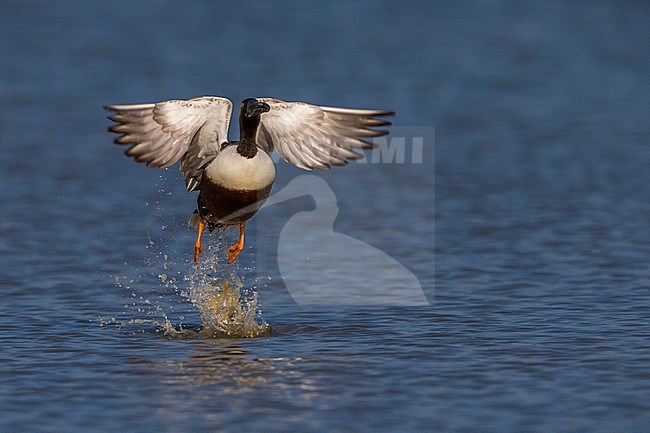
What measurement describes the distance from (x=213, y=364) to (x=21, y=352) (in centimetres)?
165

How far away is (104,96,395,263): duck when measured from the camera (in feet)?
37.4

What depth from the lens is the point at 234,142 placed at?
11859 mm

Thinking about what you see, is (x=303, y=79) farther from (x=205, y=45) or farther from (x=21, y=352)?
(x=21, y=352)

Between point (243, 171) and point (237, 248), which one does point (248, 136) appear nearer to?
point (243, 171)

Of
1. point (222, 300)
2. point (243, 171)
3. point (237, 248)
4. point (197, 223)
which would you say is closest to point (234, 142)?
point (243, 171)

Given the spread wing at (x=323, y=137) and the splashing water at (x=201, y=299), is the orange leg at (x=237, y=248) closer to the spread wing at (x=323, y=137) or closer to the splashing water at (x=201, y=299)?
the splashing water at (x=201, y=299)

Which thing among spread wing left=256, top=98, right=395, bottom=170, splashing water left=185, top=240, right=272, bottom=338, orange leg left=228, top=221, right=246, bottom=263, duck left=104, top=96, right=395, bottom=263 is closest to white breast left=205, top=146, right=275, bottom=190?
duck left=104, top=96, right=395, bottom=263

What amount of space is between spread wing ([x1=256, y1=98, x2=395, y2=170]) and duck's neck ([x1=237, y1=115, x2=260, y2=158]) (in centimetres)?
68

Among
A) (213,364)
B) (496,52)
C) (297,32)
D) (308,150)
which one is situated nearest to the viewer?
(213,364)

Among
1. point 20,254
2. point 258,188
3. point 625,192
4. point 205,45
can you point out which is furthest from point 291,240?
point 205,45

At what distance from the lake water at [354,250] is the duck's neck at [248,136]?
1.67 m

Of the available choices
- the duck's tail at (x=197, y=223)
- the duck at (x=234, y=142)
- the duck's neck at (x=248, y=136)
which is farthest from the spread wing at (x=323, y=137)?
the duck's tail at (x=197, y=223)

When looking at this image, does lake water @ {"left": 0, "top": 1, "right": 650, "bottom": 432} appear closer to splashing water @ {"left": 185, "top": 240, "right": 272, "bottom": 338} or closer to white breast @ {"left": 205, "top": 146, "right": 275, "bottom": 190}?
splashing water @ {"left": 185, "top": 240, "right": 272, "bottom": 338}

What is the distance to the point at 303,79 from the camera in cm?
2538
